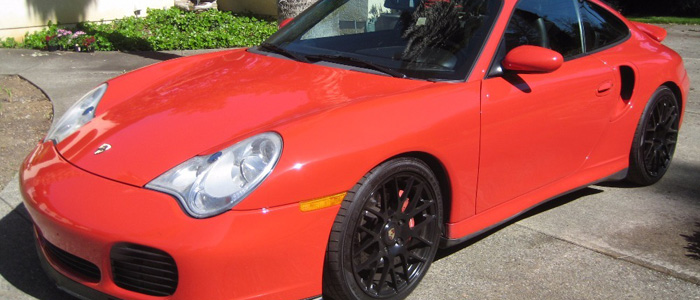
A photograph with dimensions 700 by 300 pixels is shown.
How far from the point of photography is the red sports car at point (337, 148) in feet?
8.70

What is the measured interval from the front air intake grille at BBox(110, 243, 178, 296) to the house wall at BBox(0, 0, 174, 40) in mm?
7777

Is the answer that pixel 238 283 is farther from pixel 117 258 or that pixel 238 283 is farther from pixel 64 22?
pixel 64 22

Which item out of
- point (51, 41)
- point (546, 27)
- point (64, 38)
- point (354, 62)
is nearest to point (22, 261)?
point (354, 62)

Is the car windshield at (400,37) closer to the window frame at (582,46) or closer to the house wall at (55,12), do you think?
the window frame at (582,46)

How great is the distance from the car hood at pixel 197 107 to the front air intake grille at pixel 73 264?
1.10 ft

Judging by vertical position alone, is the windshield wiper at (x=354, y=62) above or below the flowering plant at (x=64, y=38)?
above

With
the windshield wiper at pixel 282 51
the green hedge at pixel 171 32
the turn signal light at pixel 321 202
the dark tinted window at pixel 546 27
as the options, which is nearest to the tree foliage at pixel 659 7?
the green hedge at pixel 171 32

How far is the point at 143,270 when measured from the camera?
8.66 ft

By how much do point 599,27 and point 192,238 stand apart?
2880 millimetres

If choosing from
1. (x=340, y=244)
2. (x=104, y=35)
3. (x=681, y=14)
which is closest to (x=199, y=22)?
(x=104, y=35)

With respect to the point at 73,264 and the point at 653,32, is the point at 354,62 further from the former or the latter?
the point at 653,32

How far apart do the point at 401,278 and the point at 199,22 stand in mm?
8279

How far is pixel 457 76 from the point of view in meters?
3.46

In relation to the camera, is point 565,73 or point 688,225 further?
point 688,225
